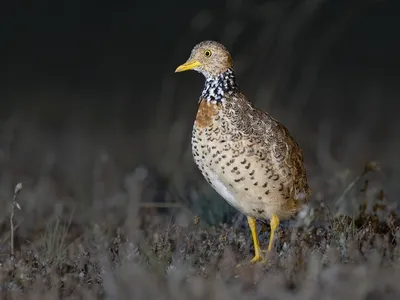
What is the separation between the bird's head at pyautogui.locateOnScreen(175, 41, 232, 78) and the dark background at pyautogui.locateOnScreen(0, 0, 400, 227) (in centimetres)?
218

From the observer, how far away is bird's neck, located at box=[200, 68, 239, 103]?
20.5 feet

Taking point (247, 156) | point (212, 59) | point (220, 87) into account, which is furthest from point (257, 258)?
point (212, 59)

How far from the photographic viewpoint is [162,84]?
49.4 feet

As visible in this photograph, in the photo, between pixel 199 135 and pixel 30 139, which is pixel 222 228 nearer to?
pixel 199 135

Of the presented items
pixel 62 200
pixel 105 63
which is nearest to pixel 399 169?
pixel 62 200

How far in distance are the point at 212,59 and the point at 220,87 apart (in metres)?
0.17

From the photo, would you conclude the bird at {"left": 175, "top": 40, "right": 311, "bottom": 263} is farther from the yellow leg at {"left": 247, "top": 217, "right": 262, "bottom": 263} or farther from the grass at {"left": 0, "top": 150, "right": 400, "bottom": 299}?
the grass at {"left": 0, "top": 150, "right": 400, "bottom": 299}

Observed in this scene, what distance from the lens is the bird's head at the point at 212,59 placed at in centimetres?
633

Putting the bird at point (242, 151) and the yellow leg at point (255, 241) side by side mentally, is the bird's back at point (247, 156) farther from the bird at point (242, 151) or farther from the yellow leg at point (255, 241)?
the yellow leg at point (255, 241)

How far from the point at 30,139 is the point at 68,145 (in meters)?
0.52

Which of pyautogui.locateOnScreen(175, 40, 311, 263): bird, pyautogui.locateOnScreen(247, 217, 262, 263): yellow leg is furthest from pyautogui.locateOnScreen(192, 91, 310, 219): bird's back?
pyautogui.locateOnScreen(247, 217, 262, 263): yellow leg

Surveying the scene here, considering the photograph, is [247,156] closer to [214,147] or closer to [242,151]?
[242,151]

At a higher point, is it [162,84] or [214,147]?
[162,84]

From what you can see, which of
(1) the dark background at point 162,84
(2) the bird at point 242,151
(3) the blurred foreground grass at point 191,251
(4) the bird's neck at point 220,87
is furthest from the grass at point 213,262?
(1) the dark background at point 162,84
